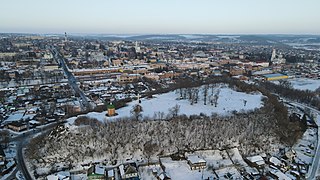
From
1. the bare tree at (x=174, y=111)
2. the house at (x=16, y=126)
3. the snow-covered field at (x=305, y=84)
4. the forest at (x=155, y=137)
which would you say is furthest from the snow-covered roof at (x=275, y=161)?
the snow-covered field at (x=305, y=84)

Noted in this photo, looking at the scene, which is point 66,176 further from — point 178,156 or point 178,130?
point 178,130

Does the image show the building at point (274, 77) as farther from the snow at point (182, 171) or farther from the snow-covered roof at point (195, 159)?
the snow at point (182, 171)

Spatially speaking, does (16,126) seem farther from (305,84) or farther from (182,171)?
(305,84)

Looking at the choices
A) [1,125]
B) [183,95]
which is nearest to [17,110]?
[1,125]

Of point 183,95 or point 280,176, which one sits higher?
point 183,95

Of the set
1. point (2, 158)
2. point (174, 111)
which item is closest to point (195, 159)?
point (174, 111)

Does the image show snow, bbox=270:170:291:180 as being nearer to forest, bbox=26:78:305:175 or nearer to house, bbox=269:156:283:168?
house, bbox=269:156:283:168
